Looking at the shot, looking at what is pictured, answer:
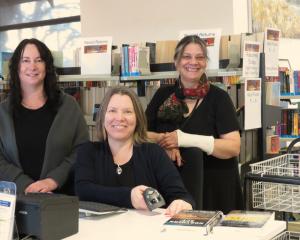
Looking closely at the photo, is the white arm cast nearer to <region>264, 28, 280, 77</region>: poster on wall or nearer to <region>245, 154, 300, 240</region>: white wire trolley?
Answer: <region>245, 154, 300, 240</region>: white wire trolley

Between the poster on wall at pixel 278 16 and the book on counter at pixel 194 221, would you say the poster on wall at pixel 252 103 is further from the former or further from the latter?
the poster on wall at pixel 278 16

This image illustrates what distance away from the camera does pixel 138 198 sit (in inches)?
76.9

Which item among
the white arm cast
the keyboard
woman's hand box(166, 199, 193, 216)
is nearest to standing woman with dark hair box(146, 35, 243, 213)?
the white arm cast

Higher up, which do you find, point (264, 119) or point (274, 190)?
point (264, 119)

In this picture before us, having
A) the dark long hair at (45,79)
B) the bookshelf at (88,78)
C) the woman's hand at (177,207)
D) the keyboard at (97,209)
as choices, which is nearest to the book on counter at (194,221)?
the woman's hand at (177,207)

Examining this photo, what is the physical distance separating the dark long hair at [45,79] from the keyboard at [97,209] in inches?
43.2

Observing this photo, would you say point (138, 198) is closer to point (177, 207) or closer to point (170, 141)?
point (177, 207)

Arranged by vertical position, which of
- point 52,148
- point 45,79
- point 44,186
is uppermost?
point 45,79

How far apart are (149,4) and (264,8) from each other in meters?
1.53

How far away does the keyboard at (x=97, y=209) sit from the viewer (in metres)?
1.87

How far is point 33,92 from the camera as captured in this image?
2928mm

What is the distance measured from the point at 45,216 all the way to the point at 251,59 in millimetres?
2150

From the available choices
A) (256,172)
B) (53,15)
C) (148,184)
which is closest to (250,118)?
(256,172)

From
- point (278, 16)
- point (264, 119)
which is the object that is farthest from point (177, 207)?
point (278, 16)
